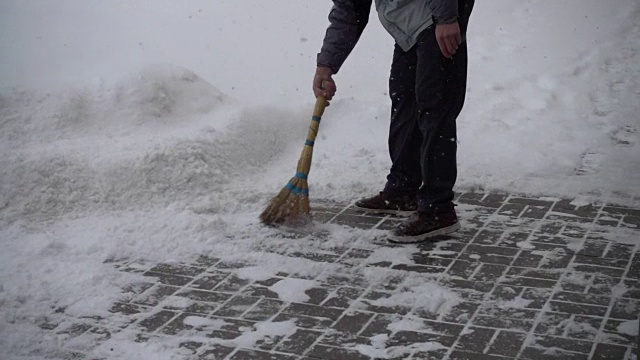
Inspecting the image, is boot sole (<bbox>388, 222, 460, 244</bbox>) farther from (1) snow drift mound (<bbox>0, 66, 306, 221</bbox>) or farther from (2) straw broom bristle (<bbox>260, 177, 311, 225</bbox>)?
(1) snow drift mound (<bbox>0, 66, 306, 221</bbox>)

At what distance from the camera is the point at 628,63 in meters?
7.81

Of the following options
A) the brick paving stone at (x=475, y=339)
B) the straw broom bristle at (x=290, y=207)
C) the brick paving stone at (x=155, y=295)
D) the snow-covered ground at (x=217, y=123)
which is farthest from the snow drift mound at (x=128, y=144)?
the brick paving stone at (x=475, y=339)

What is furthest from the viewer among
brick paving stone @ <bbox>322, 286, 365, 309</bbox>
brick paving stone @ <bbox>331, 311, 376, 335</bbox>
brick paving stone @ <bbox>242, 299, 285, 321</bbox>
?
brick paving stone @ <bbox>322, 286, 365, 309</bbox>

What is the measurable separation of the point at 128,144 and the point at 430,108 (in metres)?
2.01

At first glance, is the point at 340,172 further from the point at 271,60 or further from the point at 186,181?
the point at 271,60

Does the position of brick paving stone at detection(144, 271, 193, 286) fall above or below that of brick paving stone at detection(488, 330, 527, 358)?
above

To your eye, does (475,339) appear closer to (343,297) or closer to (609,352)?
(609,352)

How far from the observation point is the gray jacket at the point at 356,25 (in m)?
4.72

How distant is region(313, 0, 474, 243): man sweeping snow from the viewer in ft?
15.2

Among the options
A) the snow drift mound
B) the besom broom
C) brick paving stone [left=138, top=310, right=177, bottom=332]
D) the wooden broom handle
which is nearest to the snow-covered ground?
the snow drift mound

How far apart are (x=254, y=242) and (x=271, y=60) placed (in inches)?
156

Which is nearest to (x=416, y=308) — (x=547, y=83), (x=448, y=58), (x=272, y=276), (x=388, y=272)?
(x=388, y=272)

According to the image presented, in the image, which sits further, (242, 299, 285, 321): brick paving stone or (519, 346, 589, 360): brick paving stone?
(242, 299, 285, 321): brick paving stone

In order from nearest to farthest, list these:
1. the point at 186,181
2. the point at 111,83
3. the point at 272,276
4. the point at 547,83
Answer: the point at 272,276 < the point at 186,181 < the point at 111,83 < the point at 547,83
